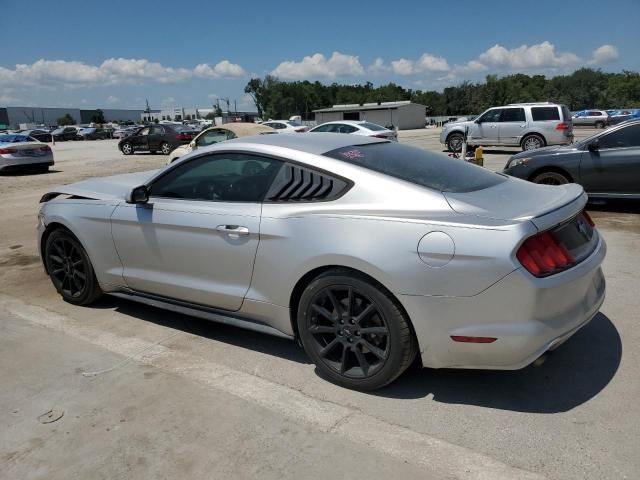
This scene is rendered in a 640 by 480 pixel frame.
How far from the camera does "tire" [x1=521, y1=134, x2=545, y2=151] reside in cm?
1783

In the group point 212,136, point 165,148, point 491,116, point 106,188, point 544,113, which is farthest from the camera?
point 165,148

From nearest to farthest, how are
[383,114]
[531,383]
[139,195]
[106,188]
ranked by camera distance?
1. [531,383]
2. [139,195]
3. [106,188]
4. [383,114]

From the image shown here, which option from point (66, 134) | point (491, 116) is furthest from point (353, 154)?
point (66, 134)

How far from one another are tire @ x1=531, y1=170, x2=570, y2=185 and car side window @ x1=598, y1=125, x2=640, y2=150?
2.25 ft

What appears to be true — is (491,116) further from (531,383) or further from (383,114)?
(383,114)

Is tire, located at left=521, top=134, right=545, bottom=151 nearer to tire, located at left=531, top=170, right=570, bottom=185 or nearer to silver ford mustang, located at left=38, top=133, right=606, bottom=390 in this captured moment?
tire, located at left=531, top=170, right=570, bottom=185

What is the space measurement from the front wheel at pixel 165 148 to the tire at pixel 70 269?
845 inches

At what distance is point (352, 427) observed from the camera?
2.81 meters

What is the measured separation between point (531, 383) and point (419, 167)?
1.50 meters

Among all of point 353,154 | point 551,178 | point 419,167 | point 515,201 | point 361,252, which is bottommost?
point 551,178

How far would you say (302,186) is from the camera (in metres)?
3.32

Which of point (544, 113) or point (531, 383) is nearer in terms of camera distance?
point (531, 383)

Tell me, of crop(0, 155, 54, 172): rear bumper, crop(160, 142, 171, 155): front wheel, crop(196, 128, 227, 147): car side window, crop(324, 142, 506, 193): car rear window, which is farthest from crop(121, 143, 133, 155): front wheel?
crop(324, 142, 506, 193): car rear window

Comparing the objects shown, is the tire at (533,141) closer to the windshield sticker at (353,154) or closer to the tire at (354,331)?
the windshield sticker at (353,154)
